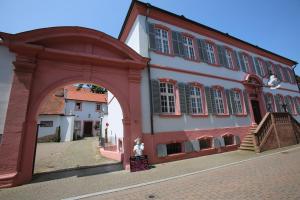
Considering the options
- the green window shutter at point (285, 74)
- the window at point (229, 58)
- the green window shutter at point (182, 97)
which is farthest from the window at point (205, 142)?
the green window shutter at point (285, 74)

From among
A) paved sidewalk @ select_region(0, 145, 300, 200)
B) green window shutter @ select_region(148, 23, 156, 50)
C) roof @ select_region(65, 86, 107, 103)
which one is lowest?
paved sidewalk @ select_region(0, 145, 300, 200)

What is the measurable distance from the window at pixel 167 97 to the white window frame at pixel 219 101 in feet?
13.7

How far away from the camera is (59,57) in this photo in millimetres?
8266

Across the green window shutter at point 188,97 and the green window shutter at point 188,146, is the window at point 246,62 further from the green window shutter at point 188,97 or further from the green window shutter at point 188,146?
the green window shutter at point 188,146

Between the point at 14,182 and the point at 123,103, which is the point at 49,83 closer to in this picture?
the point at 123,103

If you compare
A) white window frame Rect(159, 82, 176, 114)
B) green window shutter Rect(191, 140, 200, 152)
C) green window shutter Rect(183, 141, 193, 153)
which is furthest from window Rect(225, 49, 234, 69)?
green window shutter Rect(183, 141, 193, 153)

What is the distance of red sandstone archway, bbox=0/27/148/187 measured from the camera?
6820 millimetres

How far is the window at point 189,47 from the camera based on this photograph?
12775mm

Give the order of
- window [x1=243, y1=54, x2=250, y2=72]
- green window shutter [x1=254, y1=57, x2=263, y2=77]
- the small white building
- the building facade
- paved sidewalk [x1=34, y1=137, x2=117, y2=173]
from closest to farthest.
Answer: paved sidewalk [x1=34, y1=137, x2=117, y2=173]
the building facade
window [x1=243, y1=54, x2=250, y2=72]
green window shutter [x1=254, y1=57, x2=263, y2=77]
the small white building

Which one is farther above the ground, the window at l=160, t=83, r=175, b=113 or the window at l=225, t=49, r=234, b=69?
the window at l=225, t=49, r=234, b=69

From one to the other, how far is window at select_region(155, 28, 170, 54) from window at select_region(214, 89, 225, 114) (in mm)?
5213

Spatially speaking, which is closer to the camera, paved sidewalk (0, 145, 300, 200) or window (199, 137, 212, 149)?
paved sidewalk (0, 145, 300, 200)

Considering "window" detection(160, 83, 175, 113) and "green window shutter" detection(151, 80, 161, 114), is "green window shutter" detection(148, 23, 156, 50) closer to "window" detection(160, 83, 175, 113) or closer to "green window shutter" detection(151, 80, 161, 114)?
"green window shutter" detection(151, 80, 161, 114)

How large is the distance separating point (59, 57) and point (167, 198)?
780 centimetres
